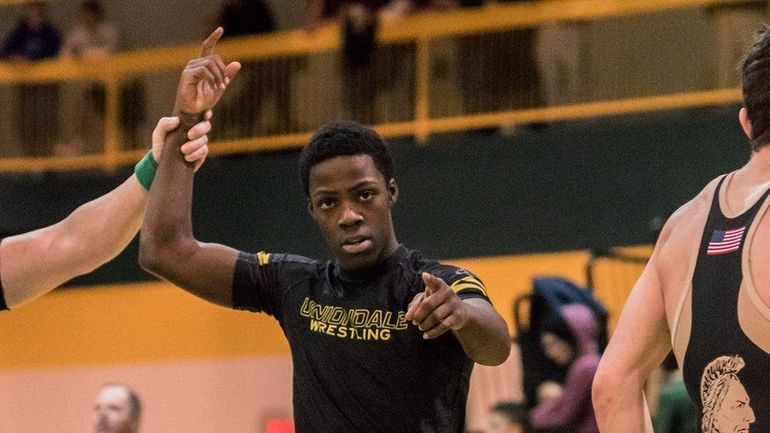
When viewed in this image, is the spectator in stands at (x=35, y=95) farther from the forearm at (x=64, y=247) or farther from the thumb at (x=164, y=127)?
the forearm at (x=64, y=247)

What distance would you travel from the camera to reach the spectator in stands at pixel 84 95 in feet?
49.6

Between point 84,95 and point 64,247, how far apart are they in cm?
1091

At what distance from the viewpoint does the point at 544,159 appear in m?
12.5

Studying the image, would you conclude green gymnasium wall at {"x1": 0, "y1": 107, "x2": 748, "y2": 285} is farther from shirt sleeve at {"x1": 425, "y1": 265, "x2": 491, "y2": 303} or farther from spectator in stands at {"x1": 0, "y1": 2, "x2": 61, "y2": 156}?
shirt sleeve at {"x1": 425, "y1": 265, "x2": 491, "y2": 303}

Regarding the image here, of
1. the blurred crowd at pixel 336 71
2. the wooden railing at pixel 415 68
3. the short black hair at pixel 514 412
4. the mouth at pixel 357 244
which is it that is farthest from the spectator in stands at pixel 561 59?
the mouth at pixel 357 244

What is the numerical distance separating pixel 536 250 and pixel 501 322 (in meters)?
8.05

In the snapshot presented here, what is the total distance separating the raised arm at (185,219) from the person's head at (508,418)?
3.98 meters

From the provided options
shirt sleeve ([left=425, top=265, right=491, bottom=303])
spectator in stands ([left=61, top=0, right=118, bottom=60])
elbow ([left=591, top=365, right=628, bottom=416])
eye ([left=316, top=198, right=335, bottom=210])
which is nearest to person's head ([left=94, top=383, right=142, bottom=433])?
eye ([left=316, top=198, right=335, bottom=210])

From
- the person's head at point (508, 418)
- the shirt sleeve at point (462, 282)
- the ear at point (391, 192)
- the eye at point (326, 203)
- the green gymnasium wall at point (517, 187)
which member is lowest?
the person's head at point (508, 418)

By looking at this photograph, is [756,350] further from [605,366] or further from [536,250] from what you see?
[536,250]

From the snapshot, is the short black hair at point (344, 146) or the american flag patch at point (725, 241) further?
the short black hair at point (344, 146)

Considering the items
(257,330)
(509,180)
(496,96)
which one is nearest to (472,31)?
(496,96)

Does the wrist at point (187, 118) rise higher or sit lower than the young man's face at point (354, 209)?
higher

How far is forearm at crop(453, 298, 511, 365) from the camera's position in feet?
13.7
